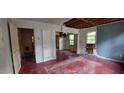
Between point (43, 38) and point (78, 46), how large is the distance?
3267mm

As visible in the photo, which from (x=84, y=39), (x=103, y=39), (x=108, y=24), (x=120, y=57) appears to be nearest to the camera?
(x=120, y=57)

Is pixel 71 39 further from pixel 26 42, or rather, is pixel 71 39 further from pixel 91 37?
pixel 26 42

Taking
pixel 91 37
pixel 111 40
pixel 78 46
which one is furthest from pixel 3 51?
pixel 91 37

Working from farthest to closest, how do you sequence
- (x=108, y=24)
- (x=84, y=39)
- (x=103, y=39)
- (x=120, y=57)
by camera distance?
(x=84, y=39)
(x=103, y=39)
(x=108, y=24)
(x=120, y=57)

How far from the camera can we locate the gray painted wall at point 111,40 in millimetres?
4133

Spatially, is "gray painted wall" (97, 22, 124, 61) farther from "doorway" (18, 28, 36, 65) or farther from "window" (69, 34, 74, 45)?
"doorway" (18, 28, 36, 65)

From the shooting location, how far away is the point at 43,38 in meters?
4.03

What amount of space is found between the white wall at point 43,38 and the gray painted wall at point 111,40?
9.01 ft

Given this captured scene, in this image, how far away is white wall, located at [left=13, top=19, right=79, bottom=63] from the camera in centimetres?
369
